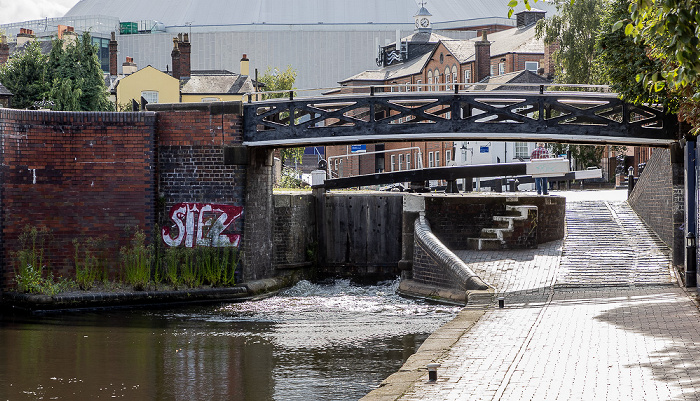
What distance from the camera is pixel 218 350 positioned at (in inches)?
531

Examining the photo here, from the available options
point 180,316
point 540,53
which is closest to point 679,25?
point 180,316

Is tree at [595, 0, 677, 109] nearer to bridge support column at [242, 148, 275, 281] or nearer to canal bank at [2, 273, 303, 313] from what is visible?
bridge support column at [242, 148, 275, 281]

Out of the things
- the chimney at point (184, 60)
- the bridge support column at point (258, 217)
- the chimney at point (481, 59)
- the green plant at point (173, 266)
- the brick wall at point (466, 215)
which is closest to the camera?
the green plant at point (173, 266)

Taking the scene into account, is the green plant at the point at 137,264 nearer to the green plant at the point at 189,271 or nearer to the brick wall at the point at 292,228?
the green plant at the point at 189,271

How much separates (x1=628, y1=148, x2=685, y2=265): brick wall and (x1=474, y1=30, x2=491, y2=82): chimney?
29.9m

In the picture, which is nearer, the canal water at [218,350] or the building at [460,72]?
the canal water at [218,350]

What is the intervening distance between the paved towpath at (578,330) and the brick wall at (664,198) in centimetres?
42

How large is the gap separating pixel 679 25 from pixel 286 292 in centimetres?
1537

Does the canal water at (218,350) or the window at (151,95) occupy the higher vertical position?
the window at (151,95)

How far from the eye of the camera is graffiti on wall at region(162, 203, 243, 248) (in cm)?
1988

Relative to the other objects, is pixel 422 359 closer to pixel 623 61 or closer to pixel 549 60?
pixel 623 61

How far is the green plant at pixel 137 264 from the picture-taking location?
19.0 metres

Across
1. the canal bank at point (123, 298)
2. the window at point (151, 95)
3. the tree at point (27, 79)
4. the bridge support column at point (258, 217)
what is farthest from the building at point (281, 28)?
the canal bank at point (123, 298)

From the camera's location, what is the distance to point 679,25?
7.06 m
